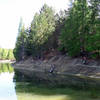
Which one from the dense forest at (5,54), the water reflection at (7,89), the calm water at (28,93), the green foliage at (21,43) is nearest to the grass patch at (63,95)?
the calm water at (28,93)

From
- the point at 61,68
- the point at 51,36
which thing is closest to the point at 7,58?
the point at 51,36

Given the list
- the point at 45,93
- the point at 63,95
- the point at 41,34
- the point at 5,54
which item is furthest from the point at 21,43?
the point at 5,54

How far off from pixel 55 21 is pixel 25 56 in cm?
1898

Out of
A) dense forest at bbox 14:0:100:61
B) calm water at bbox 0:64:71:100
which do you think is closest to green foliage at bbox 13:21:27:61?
dense forest at bbox 14:0:100:61

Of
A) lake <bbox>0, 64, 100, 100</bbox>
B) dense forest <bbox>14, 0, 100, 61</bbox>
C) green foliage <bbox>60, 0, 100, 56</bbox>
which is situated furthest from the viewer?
green foliage <bbox>60, 0, 100, 56</bbox>

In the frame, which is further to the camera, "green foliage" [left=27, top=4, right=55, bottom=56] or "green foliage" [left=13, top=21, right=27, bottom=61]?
"green foliage" [left=13, top=21, right=27, bottom=61]

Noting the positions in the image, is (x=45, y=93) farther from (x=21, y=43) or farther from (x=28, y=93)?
(x=21, y=43)

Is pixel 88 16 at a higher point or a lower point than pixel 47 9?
lower

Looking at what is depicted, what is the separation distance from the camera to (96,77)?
2541 cm

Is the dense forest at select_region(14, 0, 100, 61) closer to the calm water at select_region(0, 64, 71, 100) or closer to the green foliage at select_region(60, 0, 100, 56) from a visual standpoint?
the green foliage at select_region(60, 0, 100, 56)

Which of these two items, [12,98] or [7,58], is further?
[7,58]

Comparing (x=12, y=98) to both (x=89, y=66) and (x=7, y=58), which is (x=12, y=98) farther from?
(x=7, y=58)

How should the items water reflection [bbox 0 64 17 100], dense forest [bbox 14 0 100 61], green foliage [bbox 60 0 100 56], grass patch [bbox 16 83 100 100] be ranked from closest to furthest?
1. grass patch [bbox 16 83 100 100]
2. water reflection [bbox 0 64 17 100]
3. dense forest [bbox 14 0 100 61]
4. green foliage [bbox 60 0 100 56]

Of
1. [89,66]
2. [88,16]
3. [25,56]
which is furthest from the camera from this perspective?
[25,56]
